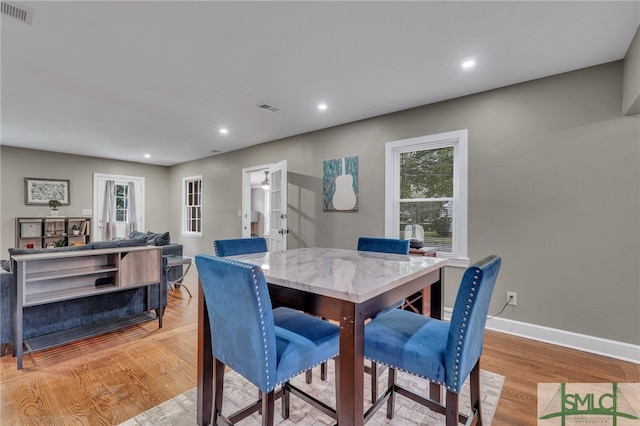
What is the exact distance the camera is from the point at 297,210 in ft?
15.8

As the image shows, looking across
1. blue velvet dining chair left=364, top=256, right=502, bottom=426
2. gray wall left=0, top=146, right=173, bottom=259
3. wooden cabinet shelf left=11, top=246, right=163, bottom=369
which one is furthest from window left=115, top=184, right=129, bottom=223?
blue velvet dining chair left=364, top=256, right=502, bottom=426

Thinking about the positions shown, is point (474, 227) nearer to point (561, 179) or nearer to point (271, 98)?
point (561, 179)

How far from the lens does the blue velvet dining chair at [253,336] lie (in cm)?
113

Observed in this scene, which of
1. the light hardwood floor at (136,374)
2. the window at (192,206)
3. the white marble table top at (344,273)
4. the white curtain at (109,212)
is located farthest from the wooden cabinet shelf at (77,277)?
the white curtain at (109,212)

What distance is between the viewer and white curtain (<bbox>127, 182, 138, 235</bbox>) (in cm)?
715

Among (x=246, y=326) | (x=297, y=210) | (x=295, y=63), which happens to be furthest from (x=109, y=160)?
(x=246, y=326)

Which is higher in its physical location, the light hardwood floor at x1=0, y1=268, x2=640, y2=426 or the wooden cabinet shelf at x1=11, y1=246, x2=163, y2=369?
the wooden cabinet shelf at x1=11, y1=246, x2=163, y2=369

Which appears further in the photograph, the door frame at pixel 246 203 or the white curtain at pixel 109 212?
the white curtain at pixel 109 212

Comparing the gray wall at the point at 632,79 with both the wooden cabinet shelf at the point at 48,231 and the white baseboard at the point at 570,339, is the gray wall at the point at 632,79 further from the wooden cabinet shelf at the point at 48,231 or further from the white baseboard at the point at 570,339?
Answer: the wooden cabinet shelf at the point at 48,231

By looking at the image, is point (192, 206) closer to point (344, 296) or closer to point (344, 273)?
point (344, 273)

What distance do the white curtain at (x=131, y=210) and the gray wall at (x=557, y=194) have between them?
6.49 metres

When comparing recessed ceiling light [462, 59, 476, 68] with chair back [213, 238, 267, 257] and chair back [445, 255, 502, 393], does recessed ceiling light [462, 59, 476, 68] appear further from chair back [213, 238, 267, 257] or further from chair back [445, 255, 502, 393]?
chair back [213, 238, 267, 257]

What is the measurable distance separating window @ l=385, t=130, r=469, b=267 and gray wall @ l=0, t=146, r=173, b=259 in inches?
246

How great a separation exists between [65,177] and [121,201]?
115 centimetres
